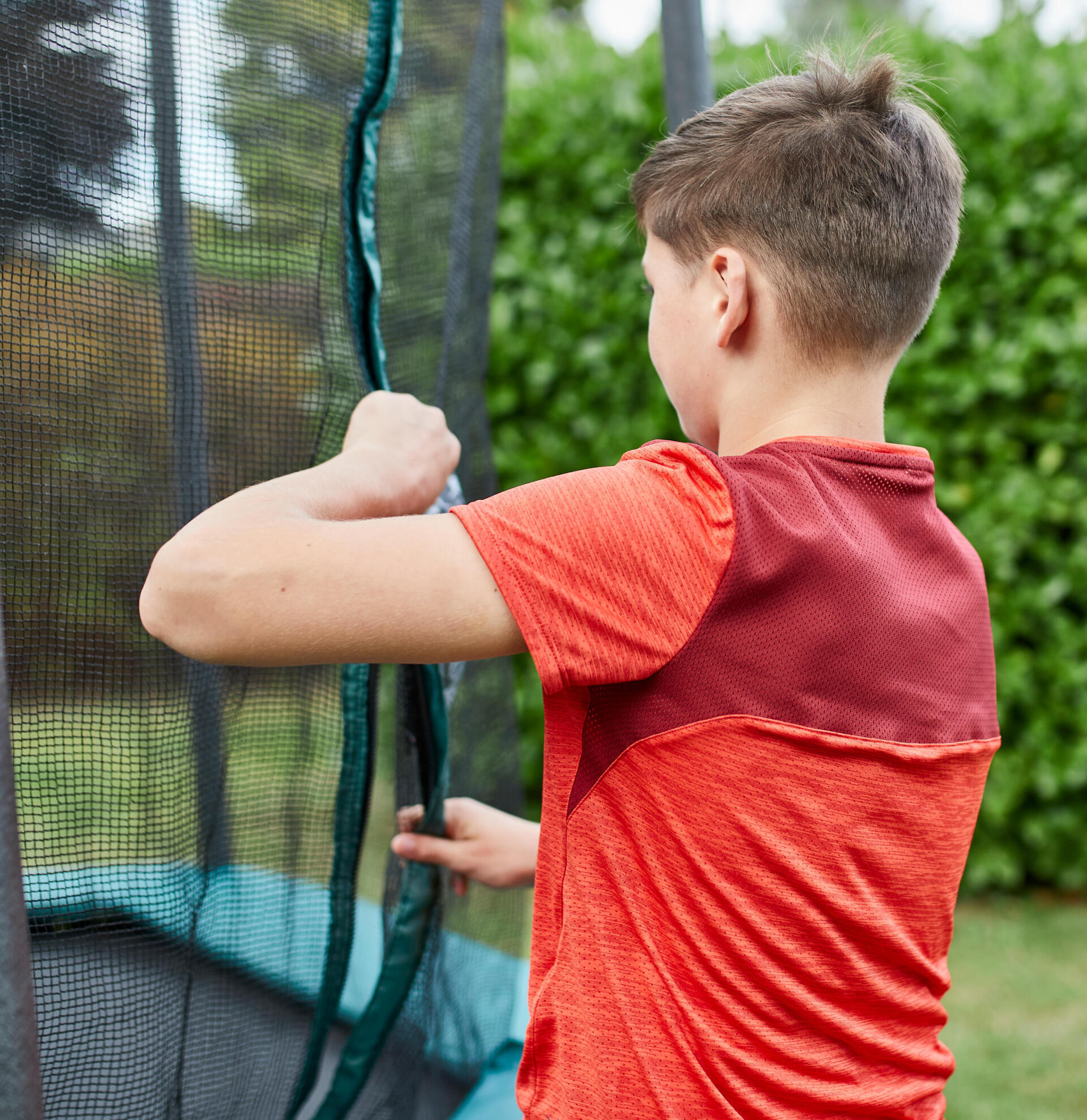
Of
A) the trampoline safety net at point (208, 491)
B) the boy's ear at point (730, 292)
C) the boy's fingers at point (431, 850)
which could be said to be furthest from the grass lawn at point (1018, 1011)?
the boy's ear at point (730, 292)

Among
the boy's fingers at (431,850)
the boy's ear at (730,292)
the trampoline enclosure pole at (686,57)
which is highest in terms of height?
the trampoline enclosure pole at (686,57)

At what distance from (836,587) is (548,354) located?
306 centimetres

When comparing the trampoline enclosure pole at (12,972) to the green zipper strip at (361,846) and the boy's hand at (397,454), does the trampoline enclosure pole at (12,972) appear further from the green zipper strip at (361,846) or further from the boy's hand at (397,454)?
the green zipper strip at (361,846)

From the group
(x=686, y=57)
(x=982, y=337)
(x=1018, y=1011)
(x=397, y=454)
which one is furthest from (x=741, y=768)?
(x=982, y=337)

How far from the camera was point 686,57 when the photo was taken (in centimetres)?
180

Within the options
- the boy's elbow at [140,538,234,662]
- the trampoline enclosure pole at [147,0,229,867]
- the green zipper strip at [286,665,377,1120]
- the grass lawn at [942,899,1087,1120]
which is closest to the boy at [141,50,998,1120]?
the boy's elbow at [140,538,234,662]

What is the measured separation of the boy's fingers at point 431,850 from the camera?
132 centimetres

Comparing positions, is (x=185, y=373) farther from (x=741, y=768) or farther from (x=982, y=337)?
(x=982, y=337)

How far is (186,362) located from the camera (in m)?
1.20

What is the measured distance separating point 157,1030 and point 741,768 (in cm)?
73

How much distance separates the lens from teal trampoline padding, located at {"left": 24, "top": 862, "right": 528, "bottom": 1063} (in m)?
1.11

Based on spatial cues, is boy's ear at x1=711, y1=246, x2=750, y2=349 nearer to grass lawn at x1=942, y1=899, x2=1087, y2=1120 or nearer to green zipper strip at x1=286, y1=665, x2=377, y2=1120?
green zipper strip at x1=286, y1=665, x2=377, y2=1120

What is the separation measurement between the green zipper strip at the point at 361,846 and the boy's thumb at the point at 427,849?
2 centimetres

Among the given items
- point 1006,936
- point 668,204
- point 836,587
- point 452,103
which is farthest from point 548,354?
point 836,587
